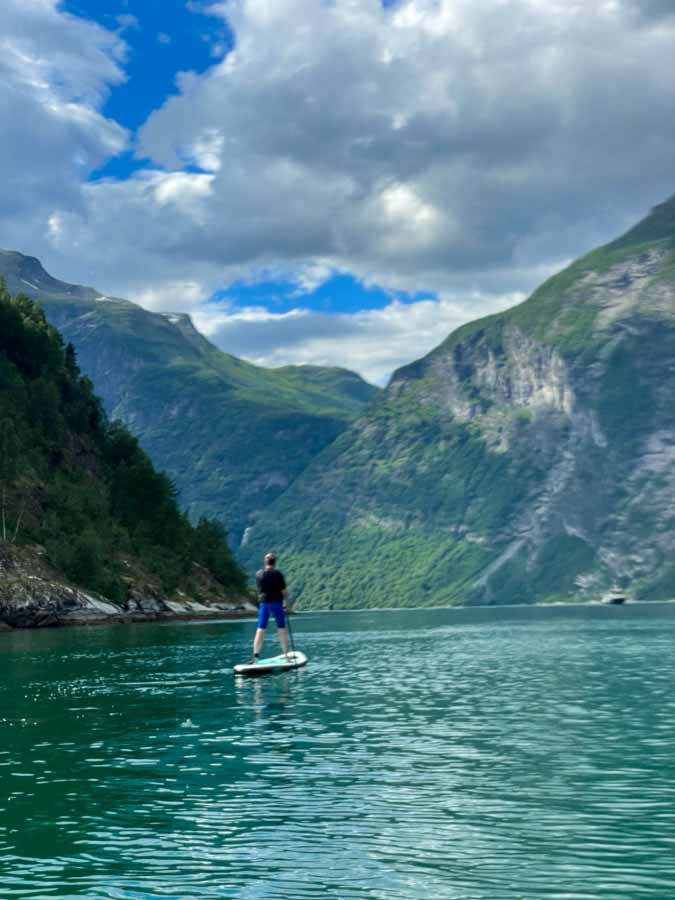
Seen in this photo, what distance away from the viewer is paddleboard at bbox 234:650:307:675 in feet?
180

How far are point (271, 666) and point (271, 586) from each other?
13.9ft

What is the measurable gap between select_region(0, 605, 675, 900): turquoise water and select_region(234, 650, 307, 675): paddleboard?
371 cm

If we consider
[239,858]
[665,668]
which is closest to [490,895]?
[239,858]

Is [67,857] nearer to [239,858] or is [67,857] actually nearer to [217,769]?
[239,858]

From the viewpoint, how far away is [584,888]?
52.9 feet

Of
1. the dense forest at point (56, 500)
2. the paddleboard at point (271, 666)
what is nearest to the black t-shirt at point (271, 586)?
the paddleboard at point (271, 666)

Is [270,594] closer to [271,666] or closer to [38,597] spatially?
[271,666]

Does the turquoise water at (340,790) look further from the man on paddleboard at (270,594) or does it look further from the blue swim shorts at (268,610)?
the man on paddleboard at (270,594)

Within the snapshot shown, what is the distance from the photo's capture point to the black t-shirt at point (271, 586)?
180 ft

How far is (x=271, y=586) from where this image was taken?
181 ft

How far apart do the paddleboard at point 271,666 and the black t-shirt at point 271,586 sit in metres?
3.34

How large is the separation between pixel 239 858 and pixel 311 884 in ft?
6.94

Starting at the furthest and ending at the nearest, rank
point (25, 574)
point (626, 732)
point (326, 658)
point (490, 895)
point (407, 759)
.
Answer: point (25, 574) < point (326, 658) < point (626, 732) < point (407, 759) < point (490, 895)

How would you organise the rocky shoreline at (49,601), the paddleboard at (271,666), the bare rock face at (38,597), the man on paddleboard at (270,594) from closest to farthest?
the paddleboard at (271,666), the man on paddleboard at (270,594), the bare rock face at (38,597), the rocky shoreline at (49,601)
